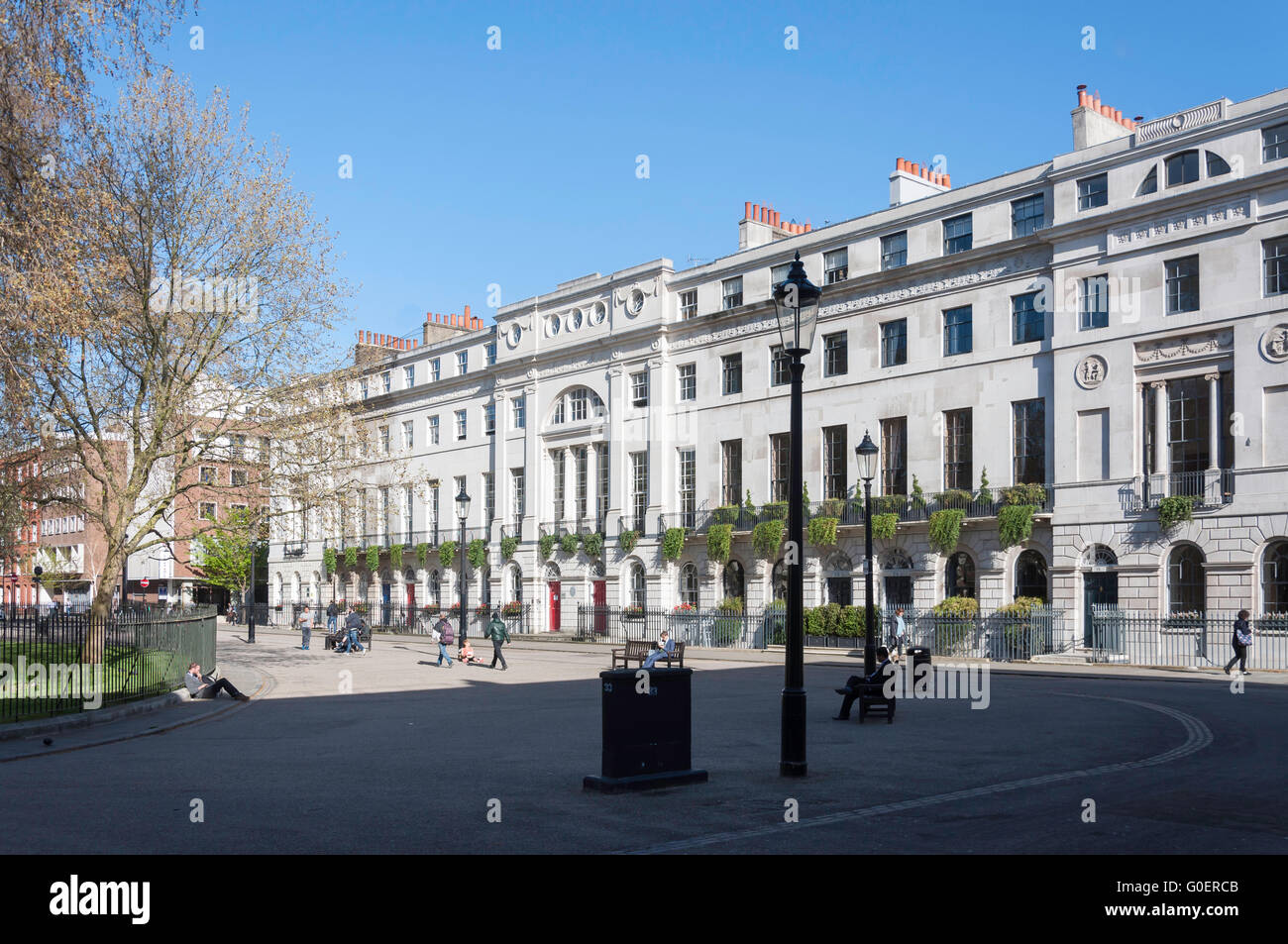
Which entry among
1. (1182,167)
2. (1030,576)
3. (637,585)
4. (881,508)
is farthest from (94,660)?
(1182,167)

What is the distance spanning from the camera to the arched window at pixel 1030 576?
121 ft

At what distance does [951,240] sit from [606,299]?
1783cm

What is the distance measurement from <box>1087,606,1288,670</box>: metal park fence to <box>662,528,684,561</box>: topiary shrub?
17.6 meters

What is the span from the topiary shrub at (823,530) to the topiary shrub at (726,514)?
416cm

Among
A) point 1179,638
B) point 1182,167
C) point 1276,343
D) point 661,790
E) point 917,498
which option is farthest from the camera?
point 917,498

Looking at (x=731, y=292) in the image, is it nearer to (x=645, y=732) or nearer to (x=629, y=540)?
(x=629, y=540)

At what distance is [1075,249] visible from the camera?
35.8 metres

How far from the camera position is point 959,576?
128 ft

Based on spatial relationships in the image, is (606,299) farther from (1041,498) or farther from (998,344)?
(1041,498)

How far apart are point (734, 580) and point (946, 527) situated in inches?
426

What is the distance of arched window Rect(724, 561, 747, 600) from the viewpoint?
46.4 m

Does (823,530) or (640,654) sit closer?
(640,654)

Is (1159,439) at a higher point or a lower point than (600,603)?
higher
